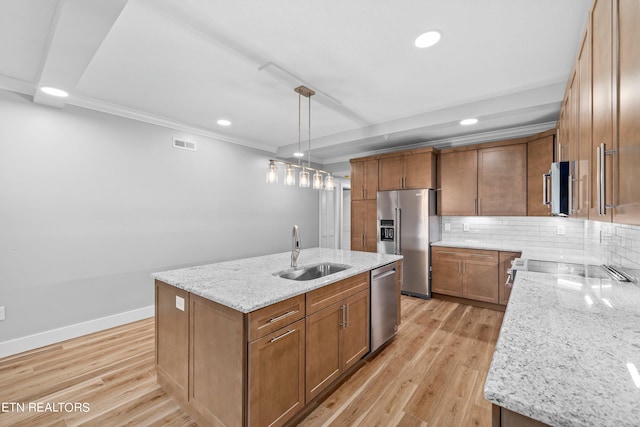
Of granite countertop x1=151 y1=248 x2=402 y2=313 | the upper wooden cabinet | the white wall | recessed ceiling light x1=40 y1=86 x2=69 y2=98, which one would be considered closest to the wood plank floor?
the white wall

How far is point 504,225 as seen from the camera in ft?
13.6

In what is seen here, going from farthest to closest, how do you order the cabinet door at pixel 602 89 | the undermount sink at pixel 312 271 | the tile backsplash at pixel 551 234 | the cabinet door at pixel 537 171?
the cabinet door at pixel 537 171
the undermount sink at pixel 312 271
the tile backsplash at pixel 551 234
the cabinet door at pixel 602 89

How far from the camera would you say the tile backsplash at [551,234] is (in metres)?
2.05

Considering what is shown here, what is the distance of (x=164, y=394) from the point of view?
212 centimetres

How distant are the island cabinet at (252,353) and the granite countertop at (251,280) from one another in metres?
0.06

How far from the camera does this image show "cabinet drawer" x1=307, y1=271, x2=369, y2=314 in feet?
6.25

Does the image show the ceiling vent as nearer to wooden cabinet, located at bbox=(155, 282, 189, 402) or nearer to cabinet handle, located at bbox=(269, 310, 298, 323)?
wooden cabinet, located at bbox=(155, 282, 189, 402)

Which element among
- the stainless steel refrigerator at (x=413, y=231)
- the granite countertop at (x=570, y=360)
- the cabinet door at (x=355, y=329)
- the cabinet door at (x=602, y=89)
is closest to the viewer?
the granite countertop at (x=570, y=360)

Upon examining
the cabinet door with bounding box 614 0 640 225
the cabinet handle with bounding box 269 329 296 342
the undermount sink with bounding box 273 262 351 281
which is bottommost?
the cabinet handle with bounding box 269 329 296 342

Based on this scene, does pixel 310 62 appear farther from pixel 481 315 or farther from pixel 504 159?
pixel 481 315

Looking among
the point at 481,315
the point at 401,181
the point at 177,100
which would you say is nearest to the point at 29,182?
the point at 177,100

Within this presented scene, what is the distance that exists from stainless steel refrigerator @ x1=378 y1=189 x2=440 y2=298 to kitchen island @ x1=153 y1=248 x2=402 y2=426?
2166 millimetres

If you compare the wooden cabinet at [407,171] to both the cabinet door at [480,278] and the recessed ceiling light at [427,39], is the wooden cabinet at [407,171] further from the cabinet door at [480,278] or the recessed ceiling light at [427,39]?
the recessed ceiling light at [427,39]

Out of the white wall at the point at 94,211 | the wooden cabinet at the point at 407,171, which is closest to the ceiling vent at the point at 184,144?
the white wall at the point at 94,211
